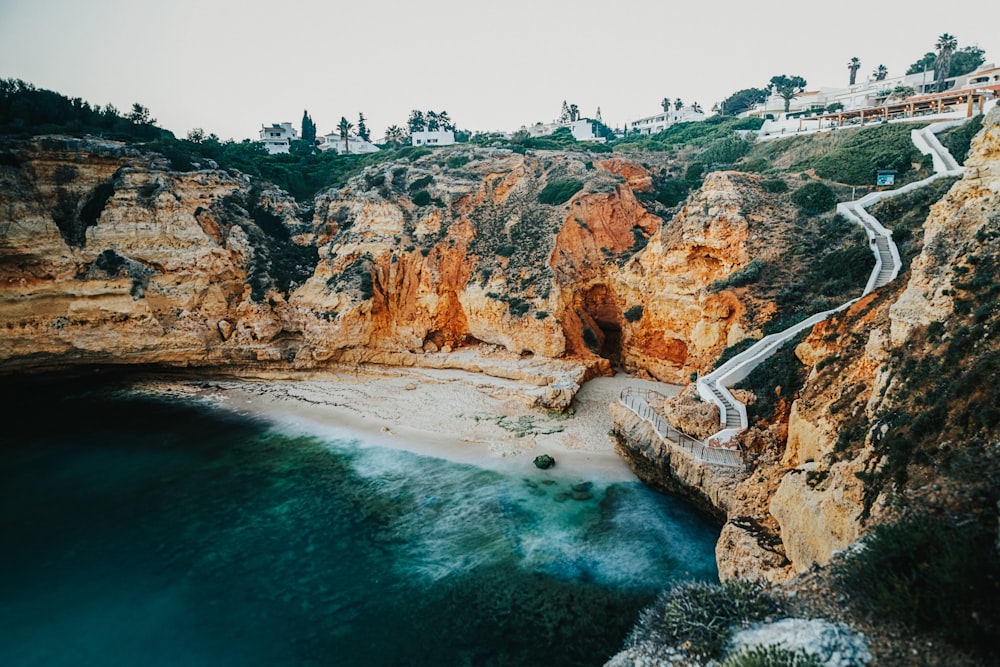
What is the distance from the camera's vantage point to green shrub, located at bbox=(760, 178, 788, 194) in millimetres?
29547

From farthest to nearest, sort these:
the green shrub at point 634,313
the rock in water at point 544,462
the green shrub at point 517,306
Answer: the green shrub at point 517,306 → the green shrub at point 634,313 → the rock in water at point 544,462

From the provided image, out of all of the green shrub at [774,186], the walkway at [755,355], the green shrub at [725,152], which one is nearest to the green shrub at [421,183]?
the green shrub at [774,186]

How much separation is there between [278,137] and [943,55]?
8625 centimetres

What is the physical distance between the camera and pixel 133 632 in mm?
14969

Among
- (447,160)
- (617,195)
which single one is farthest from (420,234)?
(617,195)

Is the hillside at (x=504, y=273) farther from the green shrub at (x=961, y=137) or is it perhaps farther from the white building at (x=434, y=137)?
the white building at (x=434, y=137)

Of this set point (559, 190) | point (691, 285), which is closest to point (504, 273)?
point (559, 190)

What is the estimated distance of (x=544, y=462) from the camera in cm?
2311

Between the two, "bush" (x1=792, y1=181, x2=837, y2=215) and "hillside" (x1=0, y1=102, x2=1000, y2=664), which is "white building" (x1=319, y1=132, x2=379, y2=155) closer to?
"hillside" (x1=0, y1=102, x2=1000, y2=664)

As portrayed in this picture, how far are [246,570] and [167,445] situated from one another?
12928 mm

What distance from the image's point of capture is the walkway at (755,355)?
18.9 m

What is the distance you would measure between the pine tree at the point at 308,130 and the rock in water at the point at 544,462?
226 ft

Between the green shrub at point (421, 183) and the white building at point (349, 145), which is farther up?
the white building at point (349, 145)

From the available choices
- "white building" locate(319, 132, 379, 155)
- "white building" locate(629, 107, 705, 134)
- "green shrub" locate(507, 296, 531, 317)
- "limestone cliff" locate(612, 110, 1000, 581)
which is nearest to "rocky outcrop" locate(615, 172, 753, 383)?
"green shrub" locate(507, 296, 531, 317)
